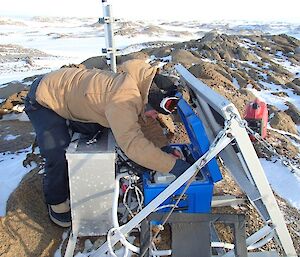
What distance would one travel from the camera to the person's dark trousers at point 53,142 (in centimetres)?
292

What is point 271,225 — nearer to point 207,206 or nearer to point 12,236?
point 207,206

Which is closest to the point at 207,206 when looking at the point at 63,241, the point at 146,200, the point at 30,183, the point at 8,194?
the point at 146,200

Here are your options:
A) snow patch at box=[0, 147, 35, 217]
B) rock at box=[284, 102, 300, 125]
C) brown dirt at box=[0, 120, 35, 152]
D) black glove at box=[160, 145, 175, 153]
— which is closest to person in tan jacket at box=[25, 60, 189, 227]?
black glove at box=[160, 145, 175, 153]

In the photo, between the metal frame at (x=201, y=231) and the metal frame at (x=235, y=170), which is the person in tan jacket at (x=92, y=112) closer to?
the metal frame at (x=235, y=170)

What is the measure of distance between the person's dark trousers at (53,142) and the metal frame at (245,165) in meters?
0.95

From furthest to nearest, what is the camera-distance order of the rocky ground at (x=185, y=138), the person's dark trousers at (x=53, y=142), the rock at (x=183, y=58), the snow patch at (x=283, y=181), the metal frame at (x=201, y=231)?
the rock at (x=183, y=58)
the snow patch at (x=283, y=181)
the rocky ground at (x=185, y=138)
the person's dark trousers at (x=53, y=142)
the metal frame at (x=201, y=231)

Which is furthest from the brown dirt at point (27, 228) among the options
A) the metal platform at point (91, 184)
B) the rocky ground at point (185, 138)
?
the metal platform at point (91, 184)

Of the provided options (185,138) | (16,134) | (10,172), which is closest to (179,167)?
(185,138)

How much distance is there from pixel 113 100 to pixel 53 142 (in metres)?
0.64

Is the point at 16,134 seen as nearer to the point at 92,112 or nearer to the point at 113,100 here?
the point at 92,112

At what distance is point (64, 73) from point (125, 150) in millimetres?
889

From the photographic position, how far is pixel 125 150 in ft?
8.54

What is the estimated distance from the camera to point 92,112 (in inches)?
110

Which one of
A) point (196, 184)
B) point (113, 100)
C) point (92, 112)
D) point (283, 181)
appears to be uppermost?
point (113, 100)
